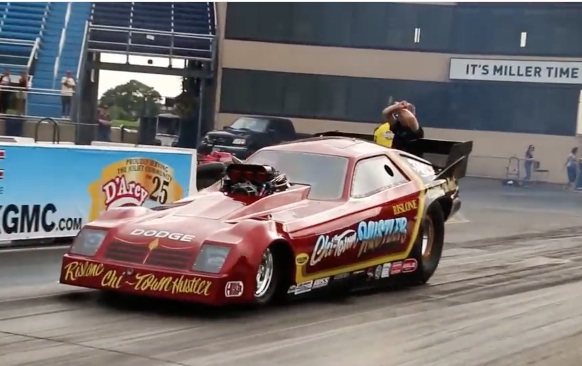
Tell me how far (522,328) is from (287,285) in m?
1.82

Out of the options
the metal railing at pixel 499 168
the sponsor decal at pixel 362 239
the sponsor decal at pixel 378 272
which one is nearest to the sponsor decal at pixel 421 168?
the sponsor decal at pixel 362 239

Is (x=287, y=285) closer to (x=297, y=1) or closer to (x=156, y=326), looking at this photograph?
(x=156, y=326)

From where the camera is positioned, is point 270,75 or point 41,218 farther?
point 270,75

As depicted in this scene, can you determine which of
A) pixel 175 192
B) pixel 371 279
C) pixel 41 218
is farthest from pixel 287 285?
pixel 175 192

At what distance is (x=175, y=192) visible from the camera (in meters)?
13.2

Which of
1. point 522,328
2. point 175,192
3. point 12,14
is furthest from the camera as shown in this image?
point 12,14

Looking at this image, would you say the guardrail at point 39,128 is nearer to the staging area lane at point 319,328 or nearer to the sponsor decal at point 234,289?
the staging area lane at point 319,328

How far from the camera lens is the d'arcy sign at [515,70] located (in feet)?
124

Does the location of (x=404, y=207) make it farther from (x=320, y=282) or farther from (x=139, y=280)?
(x=139, y=280)

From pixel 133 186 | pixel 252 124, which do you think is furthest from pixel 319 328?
pixel 252 124

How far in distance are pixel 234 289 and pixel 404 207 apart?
262cm

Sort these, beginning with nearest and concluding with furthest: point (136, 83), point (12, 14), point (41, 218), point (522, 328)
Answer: point (522, 328), point (41, 218), point (12, 14), point (136, 83)

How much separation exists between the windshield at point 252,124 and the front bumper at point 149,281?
23179 millimetres

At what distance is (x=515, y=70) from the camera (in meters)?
38.3
